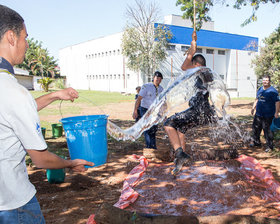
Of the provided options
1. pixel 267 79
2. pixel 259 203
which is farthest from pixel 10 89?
pixel 267 79

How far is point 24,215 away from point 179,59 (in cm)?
3229

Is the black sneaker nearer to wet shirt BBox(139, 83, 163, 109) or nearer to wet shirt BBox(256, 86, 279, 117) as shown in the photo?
wet shirt BBox(139, 83, 163, 109)

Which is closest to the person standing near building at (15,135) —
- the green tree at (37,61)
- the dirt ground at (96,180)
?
the dirt ground at (96,180)

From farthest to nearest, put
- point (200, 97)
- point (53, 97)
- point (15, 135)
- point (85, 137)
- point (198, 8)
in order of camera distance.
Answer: point (198, 8) < point (200, 97) < point (85, 137) < point (53, 97) < point (15, 135)

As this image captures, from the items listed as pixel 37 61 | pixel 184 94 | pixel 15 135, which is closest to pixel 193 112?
pixel 184 94

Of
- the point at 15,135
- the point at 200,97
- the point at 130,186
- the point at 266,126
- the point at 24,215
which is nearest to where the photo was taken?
the point at 15,135

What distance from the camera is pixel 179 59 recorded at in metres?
32.3

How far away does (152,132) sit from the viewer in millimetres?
6465

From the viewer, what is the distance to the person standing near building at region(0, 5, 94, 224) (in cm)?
128

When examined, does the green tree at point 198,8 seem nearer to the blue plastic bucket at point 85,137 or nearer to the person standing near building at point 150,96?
the person standing near building at point 150,96

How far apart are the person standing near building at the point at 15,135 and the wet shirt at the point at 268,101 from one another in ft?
21.4

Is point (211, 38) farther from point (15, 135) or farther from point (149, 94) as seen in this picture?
point (15, 135)

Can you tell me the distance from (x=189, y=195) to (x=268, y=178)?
5.21 feet

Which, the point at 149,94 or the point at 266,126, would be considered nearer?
the point at 149,94
